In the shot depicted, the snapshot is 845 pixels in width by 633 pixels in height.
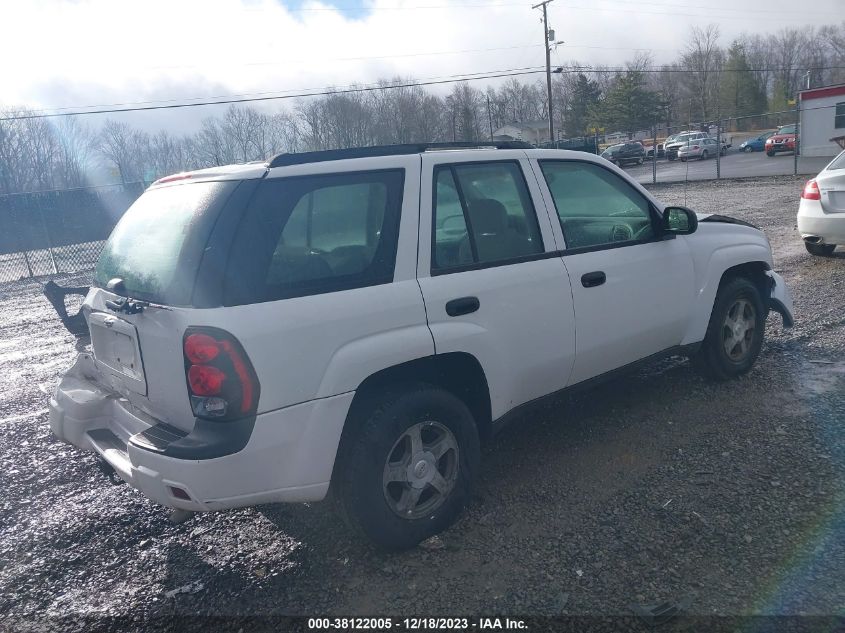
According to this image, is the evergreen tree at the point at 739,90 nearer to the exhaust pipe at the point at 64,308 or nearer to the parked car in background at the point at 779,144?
the parked car in background at the point at 779,144

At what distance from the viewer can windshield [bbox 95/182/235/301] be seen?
2979 millimetres

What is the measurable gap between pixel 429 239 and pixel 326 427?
1054 millimetres

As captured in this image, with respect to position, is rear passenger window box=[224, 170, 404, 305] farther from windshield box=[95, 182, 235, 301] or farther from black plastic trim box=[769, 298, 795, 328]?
black plastic trim box=[769, 298, 795, 328]

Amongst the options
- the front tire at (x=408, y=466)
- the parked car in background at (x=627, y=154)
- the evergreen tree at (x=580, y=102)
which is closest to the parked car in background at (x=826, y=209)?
the front tire at (x=408, y=466)

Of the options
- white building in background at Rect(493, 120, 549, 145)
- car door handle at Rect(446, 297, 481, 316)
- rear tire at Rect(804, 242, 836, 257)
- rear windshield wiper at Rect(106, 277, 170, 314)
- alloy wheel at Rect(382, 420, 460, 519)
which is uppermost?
white building in background at Rect(493, 120, 549, 145)

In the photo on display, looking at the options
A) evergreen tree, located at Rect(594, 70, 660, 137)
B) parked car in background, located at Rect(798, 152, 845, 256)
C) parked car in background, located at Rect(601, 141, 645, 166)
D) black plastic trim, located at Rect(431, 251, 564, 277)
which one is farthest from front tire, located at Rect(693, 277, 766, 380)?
evergreen tree, located at Rect(594, 70, 660, 137)

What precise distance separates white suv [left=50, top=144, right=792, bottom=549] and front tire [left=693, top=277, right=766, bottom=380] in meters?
0.86

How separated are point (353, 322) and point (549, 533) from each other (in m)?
1.45

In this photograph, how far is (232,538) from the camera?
358 centimetres

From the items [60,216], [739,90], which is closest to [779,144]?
[739,90]

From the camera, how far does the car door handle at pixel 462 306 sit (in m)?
3.30

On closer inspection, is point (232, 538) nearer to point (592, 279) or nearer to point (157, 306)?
point (157, 306)

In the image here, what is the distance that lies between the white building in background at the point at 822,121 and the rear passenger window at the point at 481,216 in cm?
3704

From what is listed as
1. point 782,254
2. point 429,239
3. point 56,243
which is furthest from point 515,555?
point 56,243
